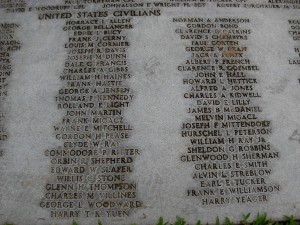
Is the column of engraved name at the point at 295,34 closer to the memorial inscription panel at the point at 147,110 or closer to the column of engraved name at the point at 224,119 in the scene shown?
the memorial inscription panel at the point at 147,110

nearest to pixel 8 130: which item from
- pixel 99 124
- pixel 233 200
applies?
pixel 99 124

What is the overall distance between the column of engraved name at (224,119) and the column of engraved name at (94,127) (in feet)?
2.39

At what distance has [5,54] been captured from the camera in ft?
14.4

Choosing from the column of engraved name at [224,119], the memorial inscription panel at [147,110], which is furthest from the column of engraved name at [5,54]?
the column of engraved name at [224,119]

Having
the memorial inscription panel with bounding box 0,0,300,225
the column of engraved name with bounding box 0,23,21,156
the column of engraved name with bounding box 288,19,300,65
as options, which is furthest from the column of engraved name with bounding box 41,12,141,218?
the column of engraved name with bounding box 288,19,300,65

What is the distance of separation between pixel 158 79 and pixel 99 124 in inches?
35.5

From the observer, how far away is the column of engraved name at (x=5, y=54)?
4117 millimetres

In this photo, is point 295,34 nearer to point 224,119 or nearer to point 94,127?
point 224,119

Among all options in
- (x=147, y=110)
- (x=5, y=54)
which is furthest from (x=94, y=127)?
(x=5, y=54)

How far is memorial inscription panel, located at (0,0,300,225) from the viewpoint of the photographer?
3797 millimetres

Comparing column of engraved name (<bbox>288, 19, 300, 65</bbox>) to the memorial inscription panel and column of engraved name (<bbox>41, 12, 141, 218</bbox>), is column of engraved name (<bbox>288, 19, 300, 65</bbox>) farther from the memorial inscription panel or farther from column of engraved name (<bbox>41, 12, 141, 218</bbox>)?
column of engraved name (<bbox>41, 12, 141, 218</bbox>)

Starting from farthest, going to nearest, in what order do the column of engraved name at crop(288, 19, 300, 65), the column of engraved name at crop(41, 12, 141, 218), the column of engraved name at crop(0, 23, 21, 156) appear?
the column of engraved name at crop(288, 19, 300, 65), the column of engraved name at crop(0, 23, 21, 156), the column of engraved name at crop(41, 12, 141, 218)

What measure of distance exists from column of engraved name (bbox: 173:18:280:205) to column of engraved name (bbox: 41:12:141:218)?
727 mm

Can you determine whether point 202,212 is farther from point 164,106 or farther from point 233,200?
point 164,106
